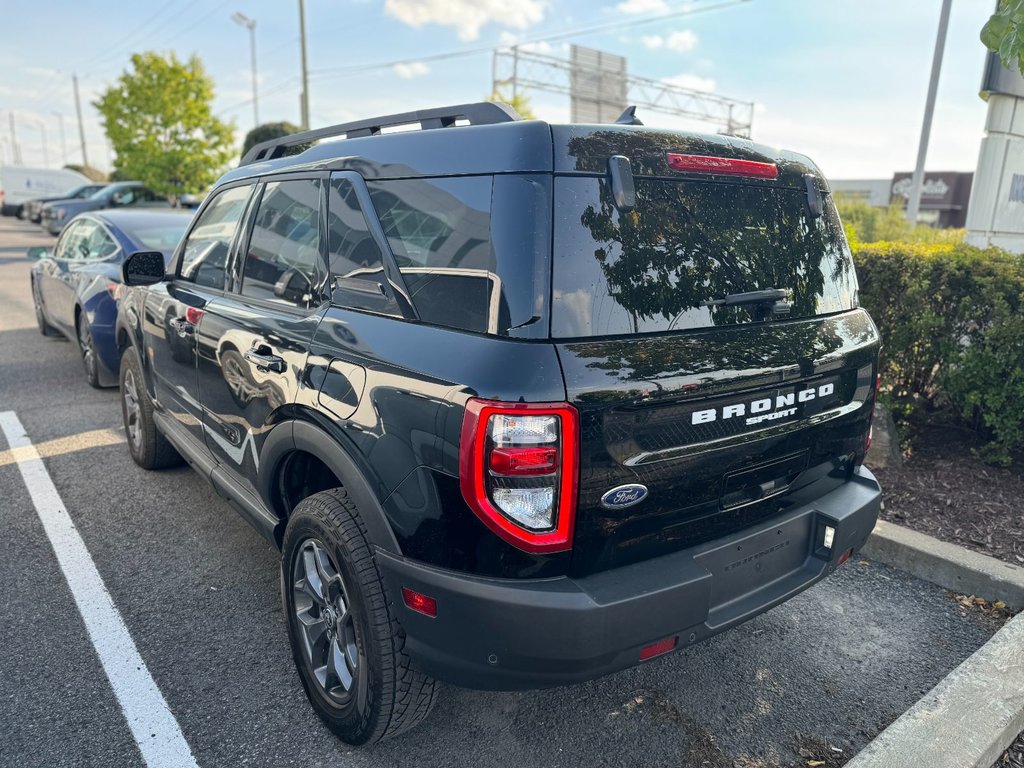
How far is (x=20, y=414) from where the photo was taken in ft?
19.5

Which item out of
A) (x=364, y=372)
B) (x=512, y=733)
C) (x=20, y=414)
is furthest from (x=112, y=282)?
(x=512, y=733)

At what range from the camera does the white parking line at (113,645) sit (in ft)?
8.09

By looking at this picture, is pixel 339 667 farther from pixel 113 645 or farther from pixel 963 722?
pixel 963 722

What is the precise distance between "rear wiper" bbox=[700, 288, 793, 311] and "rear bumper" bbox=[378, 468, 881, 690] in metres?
0.72

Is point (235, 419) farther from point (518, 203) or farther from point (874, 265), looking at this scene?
point (874, 265)

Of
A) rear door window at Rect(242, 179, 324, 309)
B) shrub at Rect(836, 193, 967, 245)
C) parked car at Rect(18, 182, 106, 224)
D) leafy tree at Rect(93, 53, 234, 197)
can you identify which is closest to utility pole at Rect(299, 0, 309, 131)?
leafy tree at Rect(93, 53, 234, 197)

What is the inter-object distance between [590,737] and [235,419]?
6.14ft

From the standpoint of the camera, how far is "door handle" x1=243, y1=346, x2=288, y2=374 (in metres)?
2.68

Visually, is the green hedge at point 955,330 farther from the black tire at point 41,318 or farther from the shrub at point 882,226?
the shrub at point 882,226

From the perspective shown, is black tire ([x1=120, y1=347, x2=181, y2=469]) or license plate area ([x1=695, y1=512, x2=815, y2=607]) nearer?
license plate area ([x1=695, y1=512, x2=815, y2=607])

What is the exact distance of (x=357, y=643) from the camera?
2.32m

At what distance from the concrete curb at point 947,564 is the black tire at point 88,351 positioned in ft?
20.0

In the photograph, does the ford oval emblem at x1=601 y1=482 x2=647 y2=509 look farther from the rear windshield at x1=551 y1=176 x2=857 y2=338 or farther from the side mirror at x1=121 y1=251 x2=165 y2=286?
the side mirror at x1=121 y1=251 x2=165 y2=286

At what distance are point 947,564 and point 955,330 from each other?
66.7 inches
